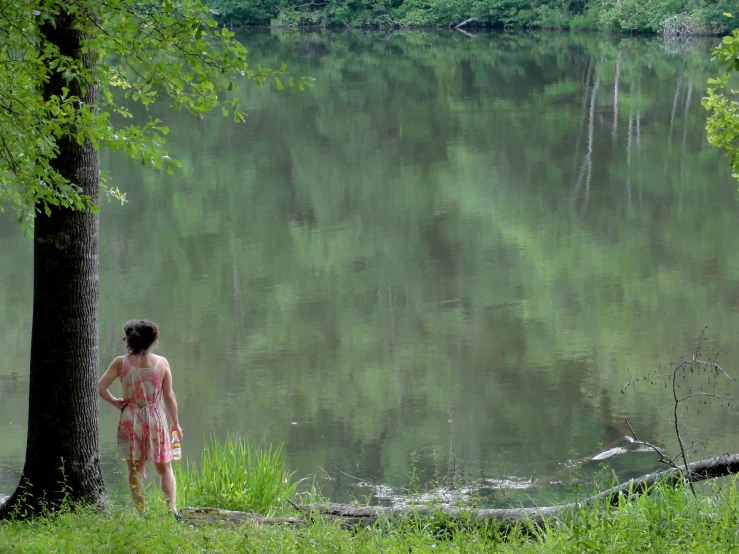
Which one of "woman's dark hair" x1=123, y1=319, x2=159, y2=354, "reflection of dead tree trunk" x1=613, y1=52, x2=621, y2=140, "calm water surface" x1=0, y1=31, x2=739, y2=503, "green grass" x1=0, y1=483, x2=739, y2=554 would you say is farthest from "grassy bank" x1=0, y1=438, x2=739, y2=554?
"reflection of dead tree trunk" x1=613, y1=52, x2=621, y2=140

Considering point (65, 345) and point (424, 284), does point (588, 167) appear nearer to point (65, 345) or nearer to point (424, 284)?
point (424, 284)

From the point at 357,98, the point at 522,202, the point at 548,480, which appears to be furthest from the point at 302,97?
the point at 548,480

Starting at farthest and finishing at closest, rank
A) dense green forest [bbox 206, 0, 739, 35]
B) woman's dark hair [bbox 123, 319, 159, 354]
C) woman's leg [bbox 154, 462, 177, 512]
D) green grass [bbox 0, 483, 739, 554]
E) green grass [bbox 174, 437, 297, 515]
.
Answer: dense green forest [bbox 206, 0, 739, 35], green grass [bbox 174, 437, 297, 515], woman's leg [bbox 154, 462, 177, 512], woman's dark hair [bbox 123, 319, 159, 354], green grass [bbox 0, 483, 739, 554]

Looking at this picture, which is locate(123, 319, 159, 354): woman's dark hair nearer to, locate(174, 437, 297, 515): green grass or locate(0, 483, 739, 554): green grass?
locate(0, 483, 739, 554): green grass

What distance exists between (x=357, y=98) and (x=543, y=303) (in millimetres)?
20635

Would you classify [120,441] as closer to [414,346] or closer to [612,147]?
[414,346]

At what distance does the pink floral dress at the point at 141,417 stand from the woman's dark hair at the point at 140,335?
124 millimetres

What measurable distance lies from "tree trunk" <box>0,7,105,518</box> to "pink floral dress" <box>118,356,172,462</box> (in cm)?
19

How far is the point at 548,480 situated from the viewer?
8539mm

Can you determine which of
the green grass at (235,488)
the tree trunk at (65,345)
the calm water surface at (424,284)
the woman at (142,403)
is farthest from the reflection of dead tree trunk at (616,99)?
the tree trunk at (65,345)

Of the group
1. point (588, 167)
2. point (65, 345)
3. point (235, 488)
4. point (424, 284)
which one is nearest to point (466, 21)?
point (588, 167)

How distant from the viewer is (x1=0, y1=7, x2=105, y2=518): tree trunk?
590 cm

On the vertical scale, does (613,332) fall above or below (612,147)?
below

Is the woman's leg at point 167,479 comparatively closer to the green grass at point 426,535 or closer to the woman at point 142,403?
the woman at point 142,403
